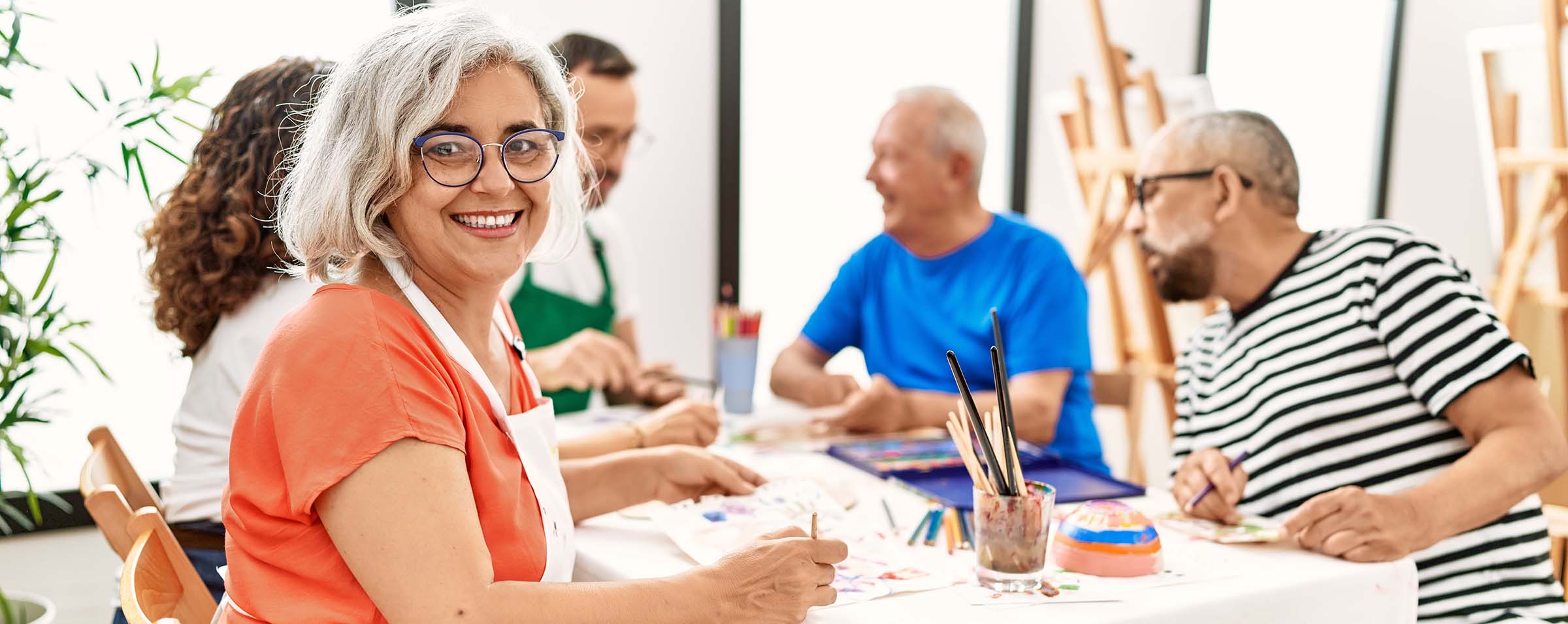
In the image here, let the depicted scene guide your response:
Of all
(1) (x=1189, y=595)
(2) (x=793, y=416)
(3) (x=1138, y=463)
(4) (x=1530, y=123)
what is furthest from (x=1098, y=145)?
(1) (x=1189, y=595)

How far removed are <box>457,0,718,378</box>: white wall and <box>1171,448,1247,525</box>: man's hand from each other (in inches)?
78.3

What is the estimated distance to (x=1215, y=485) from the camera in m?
1.54

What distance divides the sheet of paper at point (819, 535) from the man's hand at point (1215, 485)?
0.40 metres

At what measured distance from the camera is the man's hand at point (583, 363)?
6.89 ft

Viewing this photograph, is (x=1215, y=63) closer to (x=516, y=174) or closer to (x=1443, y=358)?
(x=1443, y=358)

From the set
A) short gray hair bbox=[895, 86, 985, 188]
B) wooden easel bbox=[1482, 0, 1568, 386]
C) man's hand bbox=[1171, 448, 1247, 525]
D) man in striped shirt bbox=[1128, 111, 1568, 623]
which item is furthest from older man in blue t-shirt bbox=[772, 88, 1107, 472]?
wooden easel bbox=[1482, 0, 1568, 386]

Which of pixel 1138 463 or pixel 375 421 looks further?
pixel 1138 463

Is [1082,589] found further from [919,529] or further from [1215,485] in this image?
[1215,485]

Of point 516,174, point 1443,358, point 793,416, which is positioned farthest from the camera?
point 793,416

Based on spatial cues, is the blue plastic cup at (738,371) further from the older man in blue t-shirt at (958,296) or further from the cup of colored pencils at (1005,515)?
the cup of colored pencils at (1005,515)

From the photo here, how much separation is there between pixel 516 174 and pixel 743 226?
2.46 metres

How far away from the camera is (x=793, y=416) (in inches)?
86.5

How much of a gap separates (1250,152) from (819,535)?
3.50 ft

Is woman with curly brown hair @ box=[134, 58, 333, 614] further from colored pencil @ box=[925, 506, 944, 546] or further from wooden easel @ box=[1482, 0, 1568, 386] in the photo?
wooden easel @ box=[1482, 0, 1568, 386]
